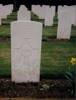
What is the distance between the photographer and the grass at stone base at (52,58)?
26.9 ft

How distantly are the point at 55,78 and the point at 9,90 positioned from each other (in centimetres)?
110

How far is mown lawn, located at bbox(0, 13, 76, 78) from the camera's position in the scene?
27.0ft

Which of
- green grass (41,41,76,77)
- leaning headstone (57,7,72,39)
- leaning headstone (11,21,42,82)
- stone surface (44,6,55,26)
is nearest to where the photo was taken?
leaning headstone (11,21,42,82)

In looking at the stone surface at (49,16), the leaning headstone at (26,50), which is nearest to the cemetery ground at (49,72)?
the leaning headstone at (26,50)

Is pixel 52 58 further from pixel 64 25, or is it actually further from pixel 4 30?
pixel 4 30

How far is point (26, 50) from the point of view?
24.4 ft

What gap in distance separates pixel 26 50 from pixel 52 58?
2090mm

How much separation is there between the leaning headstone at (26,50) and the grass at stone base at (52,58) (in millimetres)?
434

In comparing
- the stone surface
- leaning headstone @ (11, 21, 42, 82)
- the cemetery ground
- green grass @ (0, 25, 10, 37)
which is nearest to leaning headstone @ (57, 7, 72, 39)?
the cemetery ground

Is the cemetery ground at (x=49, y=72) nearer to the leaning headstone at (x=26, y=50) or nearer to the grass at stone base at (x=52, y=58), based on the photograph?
the grass at stone base at (x=52, y=58)

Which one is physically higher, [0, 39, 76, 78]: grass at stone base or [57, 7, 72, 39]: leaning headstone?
[57, 7, 72, 39]: leaning headstone

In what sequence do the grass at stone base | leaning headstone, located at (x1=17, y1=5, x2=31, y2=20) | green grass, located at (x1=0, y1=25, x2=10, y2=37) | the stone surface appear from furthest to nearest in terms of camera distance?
the stone surface → leaning headstone, located at (x1=17, y1=5, x2=31, y2=20) → green grass, located at (x1=0, y1=25, x2=10, y2=37) → the grass at stone base

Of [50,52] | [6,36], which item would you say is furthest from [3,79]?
[6,36]

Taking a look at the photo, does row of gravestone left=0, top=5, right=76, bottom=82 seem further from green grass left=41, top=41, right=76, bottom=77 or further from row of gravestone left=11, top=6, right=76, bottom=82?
green grass left=41, top=41, right=76, bottom=77
